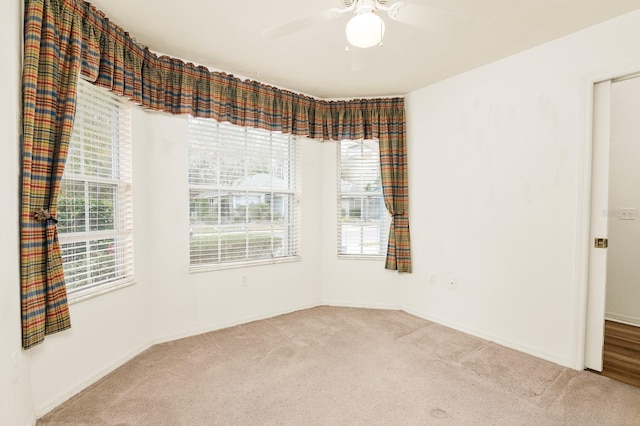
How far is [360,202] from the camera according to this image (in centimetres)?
378

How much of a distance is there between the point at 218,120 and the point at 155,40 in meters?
0.77

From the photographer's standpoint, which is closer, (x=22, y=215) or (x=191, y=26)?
(x=22, y=215)

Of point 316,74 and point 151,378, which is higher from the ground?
point 316,74

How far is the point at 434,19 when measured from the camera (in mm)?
1471

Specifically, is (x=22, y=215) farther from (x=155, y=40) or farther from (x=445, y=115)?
(x=445, y=115)

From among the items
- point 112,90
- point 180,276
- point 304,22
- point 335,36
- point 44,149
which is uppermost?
point 335,36

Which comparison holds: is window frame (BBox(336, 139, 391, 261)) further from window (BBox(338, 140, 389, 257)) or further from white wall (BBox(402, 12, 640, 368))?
white wall (BBox(402, 12, 640, 368))

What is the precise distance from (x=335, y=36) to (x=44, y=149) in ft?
6.63

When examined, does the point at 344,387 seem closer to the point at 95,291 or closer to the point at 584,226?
the point at 95,291

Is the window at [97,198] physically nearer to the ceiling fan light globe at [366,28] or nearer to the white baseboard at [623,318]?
the ceiling fan light globe at [366,28]

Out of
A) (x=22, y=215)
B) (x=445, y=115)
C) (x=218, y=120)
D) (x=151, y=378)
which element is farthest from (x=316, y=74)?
(x=151, y=378)

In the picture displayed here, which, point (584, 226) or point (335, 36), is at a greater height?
point (335, 36)

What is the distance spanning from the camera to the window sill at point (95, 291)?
6.61 ft

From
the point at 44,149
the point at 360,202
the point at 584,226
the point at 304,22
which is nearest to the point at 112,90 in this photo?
the point at 44,149
